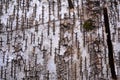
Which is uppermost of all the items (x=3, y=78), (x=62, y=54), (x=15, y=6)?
(x=15, y=6)

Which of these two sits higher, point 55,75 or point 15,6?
point 15,6

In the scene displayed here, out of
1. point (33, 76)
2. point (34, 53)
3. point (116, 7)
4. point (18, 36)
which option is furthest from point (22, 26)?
point (116, 7)

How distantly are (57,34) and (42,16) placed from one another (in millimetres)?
129

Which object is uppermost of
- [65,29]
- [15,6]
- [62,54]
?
[15,6]

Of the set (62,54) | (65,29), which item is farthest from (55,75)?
(65,29)

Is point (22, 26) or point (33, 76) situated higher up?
point (22, 26)

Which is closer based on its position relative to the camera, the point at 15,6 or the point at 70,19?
the point at 70,19

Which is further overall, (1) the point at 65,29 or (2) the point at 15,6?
(2) the point at 15,6

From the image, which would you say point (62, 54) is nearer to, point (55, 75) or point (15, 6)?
point (55, 75)

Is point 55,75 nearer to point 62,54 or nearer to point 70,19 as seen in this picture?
point 62,54

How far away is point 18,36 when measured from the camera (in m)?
1.30

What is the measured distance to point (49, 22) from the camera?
1.29 m

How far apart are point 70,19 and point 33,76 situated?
1.03ft

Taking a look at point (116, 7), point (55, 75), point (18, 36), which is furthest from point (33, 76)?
point (116, 7)
